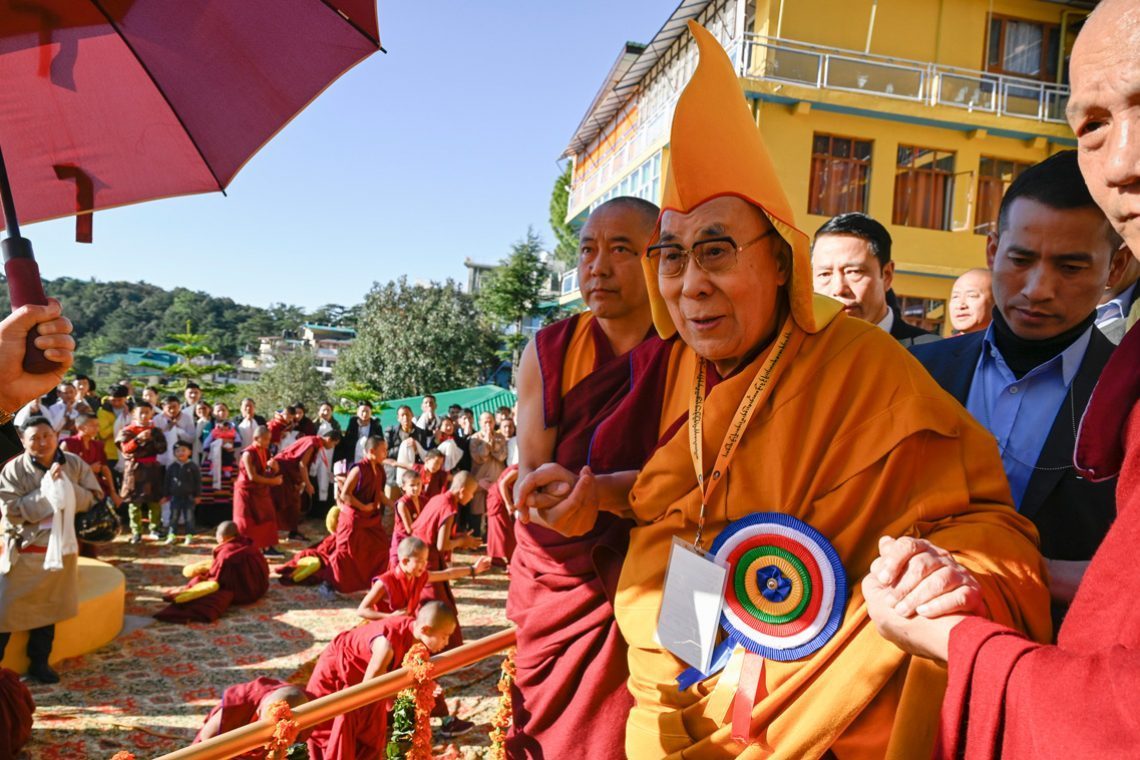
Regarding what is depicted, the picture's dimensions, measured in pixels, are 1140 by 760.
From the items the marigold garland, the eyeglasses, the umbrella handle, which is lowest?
the marigold garland

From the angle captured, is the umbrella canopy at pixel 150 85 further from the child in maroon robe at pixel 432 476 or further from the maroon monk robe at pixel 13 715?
the child in maroon robe at pixel 432 476

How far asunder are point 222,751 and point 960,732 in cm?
168

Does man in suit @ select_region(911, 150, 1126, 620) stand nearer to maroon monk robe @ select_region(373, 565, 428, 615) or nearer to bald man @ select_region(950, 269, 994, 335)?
bald man @ select_region(950, 269, 994, 335)

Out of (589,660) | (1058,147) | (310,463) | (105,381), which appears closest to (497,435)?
(310,463)

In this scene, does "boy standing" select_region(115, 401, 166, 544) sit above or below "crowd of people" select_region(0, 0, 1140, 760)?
below

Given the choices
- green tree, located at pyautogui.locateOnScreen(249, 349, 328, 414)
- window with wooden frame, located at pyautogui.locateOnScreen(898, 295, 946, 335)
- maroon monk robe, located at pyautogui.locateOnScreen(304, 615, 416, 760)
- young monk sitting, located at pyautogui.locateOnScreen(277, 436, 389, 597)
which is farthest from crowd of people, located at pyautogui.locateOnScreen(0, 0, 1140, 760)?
green tree, located at pyautogui.locateOnScreen(249, 349, 328, 414)

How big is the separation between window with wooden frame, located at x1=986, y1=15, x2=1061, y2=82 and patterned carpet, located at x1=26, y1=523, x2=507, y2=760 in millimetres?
14071

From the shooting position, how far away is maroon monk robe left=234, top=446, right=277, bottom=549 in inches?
348

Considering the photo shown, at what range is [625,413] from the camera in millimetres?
1770

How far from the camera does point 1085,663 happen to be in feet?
2.64

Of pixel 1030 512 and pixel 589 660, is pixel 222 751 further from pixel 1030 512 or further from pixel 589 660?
pixel 1030 512

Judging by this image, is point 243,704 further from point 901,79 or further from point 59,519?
point 901,79

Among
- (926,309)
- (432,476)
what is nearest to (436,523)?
(432,476)

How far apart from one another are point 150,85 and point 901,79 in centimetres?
1480
